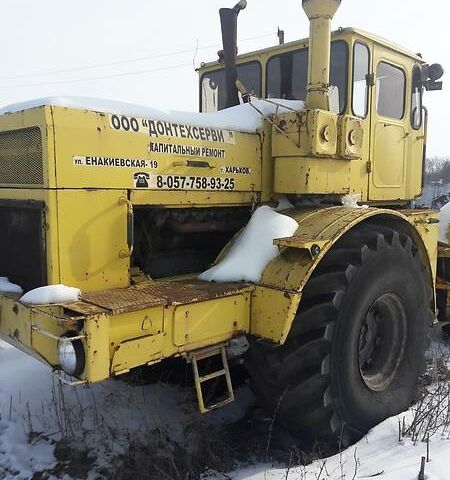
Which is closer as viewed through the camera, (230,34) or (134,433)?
(134,433)

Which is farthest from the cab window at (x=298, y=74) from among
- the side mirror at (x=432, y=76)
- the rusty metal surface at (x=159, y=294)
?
the rusty metal surface at (x=159, y=294)

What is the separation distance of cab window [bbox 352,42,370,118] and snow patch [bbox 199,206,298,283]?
1313mm

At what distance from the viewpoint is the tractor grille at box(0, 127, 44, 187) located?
313cm

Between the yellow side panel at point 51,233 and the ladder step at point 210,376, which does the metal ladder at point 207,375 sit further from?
the yellow side panel at point 51,233

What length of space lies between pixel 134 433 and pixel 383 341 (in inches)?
81.0

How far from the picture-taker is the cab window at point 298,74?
446 cm

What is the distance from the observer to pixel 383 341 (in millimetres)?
4395

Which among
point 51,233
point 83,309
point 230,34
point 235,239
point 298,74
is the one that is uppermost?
point 230,34

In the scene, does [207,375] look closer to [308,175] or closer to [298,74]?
[308,175]

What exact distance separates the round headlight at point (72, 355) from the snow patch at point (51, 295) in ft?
1.10

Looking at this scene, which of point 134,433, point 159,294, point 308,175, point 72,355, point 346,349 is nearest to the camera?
point 72,355

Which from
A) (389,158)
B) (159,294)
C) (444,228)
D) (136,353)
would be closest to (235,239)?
(159,294)

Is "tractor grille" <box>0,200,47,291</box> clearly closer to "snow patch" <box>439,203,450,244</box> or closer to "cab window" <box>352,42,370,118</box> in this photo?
"cab window" <box>352,42,370,118</box>

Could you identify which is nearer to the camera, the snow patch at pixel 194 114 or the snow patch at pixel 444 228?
the snow patch at pixel 194 114
